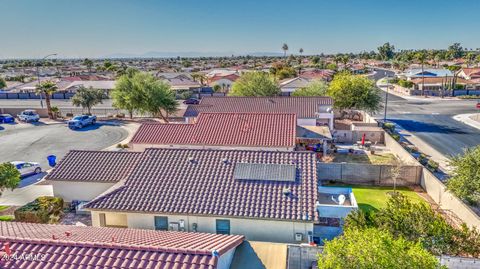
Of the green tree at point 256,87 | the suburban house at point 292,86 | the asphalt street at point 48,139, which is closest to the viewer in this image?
the asphalt street at point 48,139

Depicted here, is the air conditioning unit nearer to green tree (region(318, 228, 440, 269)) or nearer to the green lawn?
green tree (region(318, 228, 440, 269))

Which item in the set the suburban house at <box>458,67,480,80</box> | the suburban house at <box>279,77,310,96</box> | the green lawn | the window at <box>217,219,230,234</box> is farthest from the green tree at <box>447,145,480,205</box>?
the suburban house at <box>458,67,480,80</box>

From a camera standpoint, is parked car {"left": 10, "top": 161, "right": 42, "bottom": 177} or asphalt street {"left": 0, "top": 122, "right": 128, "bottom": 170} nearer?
parked car {"left": 10, "top": 161, "right": 42, "bottom": 177}

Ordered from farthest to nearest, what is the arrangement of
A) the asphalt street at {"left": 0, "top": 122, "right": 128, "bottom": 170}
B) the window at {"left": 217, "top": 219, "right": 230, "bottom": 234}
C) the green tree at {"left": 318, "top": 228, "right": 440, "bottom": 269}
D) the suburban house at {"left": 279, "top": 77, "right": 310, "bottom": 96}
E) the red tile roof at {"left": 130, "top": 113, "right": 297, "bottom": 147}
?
the suburban house at {"left": 279, "top": 77, "right": 310, "bottom": 96}
the asphalt street at {"left": 0, "top": 122, "right": 128, "bottom": 170}
the red tile roof at {"left": 130, "top": 113, "right": 297, "bottom": 147}
the window at {"left": 217, "top": 219, "right": 230, "bottom": 234}
the green tree at {"left": 318, "top": 228, "right": 440, "bottom": 269}

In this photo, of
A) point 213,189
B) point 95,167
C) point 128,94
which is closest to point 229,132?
point 95,167

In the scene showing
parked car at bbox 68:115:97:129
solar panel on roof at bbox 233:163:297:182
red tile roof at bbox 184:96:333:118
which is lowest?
parked car at bbox 68:115:97:129

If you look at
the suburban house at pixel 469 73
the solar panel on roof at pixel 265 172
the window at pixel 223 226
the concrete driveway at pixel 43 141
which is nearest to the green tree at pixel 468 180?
the solar panel on roof at pixel 265 172

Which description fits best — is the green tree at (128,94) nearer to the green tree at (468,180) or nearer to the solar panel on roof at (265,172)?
the solar panel on roof at (265,172)

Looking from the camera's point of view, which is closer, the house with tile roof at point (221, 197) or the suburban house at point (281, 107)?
the house with tile roof at point (221, 197)
